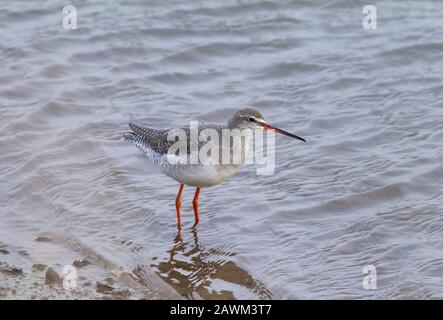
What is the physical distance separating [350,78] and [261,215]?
13.5 ft

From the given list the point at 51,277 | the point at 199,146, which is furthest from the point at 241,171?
the point at 51,277

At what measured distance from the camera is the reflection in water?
6918mm

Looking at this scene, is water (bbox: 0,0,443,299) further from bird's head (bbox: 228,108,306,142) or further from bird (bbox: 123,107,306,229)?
bird's head (bbox: 228,108,306,142)

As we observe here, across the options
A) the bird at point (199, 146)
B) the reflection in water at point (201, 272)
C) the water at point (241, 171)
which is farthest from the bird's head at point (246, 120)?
the reflection in water at point (201, 272)

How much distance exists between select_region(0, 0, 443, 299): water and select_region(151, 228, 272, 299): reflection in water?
0.02m

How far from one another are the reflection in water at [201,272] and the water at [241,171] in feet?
0.06

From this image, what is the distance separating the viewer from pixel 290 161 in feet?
31.4

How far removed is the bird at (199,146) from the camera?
310 inches

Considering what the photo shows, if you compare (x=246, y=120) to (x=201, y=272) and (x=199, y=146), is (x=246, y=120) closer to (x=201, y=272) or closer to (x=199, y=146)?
(x=199, y=146)

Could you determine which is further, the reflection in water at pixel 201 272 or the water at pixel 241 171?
the water at pixel 241 171

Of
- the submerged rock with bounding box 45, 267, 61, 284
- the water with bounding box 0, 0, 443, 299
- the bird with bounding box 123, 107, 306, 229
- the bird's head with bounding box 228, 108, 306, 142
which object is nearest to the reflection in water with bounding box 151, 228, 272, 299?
the water with bounding box 0, 0, 443, 299

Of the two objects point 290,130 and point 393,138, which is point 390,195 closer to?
point 393,138

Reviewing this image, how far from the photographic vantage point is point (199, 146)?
7.93 metres

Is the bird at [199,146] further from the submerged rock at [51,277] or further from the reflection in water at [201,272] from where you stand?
the submerged rock at [51,277]
